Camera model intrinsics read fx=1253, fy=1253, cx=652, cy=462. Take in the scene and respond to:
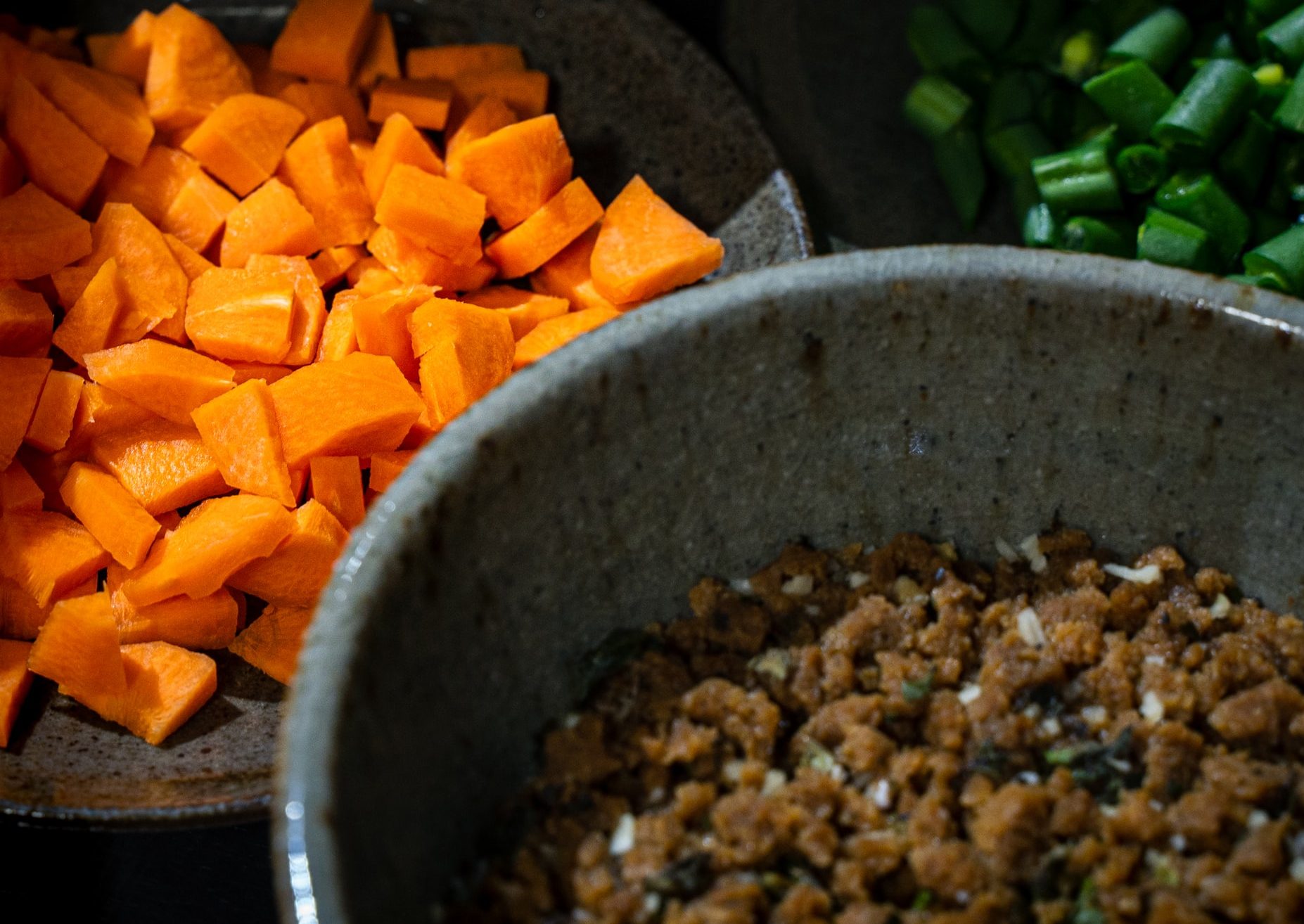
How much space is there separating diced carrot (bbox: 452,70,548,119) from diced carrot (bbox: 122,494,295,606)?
87 centimetres

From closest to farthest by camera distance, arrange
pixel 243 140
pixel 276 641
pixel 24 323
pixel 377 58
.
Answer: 1. pixel 276 641
2. pixel 24 323
3. pixel 243 140
4. pixel 377 58

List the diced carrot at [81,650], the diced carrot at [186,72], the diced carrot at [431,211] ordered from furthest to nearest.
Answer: the diced carrot at [186,72]
the diced carrot at [431,211]
the diced carrot at [81,650]

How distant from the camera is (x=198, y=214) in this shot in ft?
5.99

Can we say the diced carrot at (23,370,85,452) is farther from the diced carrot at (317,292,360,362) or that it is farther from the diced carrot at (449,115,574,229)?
the diced carrot at (449,115,574,229)

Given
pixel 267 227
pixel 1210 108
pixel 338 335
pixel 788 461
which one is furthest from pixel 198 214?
pixel 1210 108

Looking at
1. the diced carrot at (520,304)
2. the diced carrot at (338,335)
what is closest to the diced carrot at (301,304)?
the diced carrot at (338,335)

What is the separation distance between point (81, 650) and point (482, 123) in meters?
1.00

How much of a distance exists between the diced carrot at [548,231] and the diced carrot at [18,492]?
707 millimetres

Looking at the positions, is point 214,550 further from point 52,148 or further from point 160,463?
point 52,148

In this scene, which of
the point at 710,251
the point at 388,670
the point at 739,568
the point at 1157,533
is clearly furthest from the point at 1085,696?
the point at 710,251

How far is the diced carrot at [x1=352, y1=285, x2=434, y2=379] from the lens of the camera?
65.1 inches

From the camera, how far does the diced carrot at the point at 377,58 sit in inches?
81.6

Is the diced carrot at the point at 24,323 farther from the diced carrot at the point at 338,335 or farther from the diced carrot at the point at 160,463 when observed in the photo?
the diced carrot at the point at 338,335

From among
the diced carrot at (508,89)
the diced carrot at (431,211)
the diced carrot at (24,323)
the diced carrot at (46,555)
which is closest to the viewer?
the diced carrot at (46,555)
